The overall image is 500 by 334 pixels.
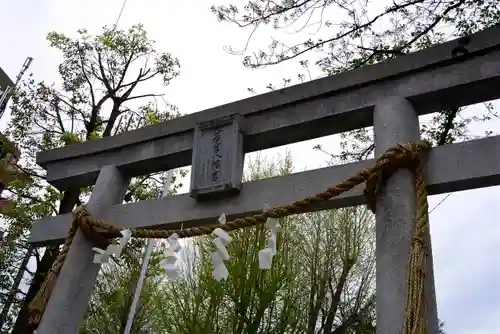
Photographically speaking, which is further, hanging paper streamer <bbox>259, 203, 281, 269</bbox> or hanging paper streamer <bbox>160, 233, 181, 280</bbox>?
hanging paper streamer <bbox>160, 233, 181, 280</bbox>

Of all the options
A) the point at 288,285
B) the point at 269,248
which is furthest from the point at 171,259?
the point at 288,285

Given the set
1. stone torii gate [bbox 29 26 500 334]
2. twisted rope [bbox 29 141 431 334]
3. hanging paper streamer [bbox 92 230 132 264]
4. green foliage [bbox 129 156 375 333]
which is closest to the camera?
twisted rope [bbox 29 141 431 334]

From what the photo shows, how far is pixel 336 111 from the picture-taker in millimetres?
2012

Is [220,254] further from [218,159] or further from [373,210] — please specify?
[373,210]

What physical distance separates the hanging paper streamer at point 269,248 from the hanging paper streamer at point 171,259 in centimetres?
44

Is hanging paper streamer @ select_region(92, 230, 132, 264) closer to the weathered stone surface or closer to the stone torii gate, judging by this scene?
the stone torii gate

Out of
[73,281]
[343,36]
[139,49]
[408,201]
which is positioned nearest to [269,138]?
[408,201]

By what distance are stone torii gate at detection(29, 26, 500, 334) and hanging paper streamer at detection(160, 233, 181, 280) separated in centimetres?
21

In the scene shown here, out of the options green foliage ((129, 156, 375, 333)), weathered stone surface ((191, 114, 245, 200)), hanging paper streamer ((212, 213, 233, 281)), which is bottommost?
hanging paper streamer ((212, 213, 233, 281))

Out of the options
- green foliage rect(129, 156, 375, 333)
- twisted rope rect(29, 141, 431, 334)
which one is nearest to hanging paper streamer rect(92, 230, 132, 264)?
twisted rope rect(29, 141, 431, 334)

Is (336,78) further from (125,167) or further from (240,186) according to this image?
(125,167)

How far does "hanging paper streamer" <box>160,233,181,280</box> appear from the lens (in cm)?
192

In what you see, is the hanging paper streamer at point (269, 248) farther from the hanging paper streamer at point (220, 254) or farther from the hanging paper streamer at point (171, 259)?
the hanging paper streamer at point (171, 259)

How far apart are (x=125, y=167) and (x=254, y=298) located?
17.0ft
